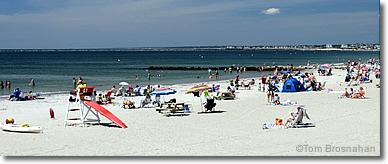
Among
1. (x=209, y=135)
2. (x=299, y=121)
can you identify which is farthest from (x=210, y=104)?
(x=209, y=135)

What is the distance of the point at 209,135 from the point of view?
11.4 meters

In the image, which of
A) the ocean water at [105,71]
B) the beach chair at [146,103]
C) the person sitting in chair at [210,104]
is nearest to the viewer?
the person sitting in chair at [210,104]

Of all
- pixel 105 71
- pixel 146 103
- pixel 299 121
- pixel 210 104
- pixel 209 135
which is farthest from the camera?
pixel 105 71

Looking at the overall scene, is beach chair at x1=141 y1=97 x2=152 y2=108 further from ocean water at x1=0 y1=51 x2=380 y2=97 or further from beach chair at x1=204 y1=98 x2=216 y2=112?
ocean water at x1=0 y1=51 x2=380 y2=97

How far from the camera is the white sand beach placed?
30.6 ft

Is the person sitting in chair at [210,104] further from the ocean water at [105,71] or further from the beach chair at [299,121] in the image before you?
the ocean water at [105,71]

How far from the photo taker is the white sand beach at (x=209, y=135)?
934cm

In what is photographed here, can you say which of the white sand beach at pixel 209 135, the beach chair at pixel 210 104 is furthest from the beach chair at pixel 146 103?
the beach chair at pixel 210 104

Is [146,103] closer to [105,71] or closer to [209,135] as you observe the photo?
[209,135]

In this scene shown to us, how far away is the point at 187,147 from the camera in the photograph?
9.86 metres

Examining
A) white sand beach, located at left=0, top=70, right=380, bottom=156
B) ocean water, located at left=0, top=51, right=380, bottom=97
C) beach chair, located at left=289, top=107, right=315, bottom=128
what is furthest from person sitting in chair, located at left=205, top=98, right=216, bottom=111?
ocean water, located at left=0, top=51, right=380, bottom=97

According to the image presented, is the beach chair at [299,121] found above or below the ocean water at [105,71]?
below

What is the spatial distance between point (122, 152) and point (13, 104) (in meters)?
13.5

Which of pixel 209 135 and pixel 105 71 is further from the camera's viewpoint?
pixel 105 71
